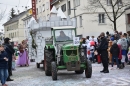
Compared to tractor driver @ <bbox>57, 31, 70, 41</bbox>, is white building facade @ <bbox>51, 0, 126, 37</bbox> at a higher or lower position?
higher

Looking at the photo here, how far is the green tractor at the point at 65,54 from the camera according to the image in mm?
11516

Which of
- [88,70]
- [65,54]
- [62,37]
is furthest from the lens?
[62,37]

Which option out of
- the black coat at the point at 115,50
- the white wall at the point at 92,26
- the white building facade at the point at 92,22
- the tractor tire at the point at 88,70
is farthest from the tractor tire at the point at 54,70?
the white wall at the point at 92,26

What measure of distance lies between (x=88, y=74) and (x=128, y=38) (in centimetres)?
535

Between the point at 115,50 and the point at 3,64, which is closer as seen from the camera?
the point at 3,64

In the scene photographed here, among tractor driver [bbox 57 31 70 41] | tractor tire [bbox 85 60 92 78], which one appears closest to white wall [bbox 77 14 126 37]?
tractor driver [bbox 57 31 70 41]

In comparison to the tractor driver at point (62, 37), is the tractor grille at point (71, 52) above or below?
below

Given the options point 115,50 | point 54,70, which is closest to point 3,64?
point 54,70

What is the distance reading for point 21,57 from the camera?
1938 centimetres

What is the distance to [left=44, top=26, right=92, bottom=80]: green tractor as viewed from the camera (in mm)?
11516

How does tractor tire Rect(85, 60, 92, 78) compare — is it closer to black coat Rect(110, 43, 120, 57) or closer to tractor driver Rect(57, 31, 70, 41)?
tractor driver Rect(57, 31, 70, 41)

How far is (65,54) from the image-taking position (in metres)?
11.7

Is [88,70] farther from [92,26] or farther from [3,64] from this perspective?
[92,26]

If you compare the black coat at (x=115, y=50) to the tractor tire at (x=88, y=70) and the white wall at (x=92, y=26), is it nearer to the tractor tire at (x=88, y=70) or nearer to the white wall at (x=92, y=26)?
the tractor tire at (x=88, y=70)
